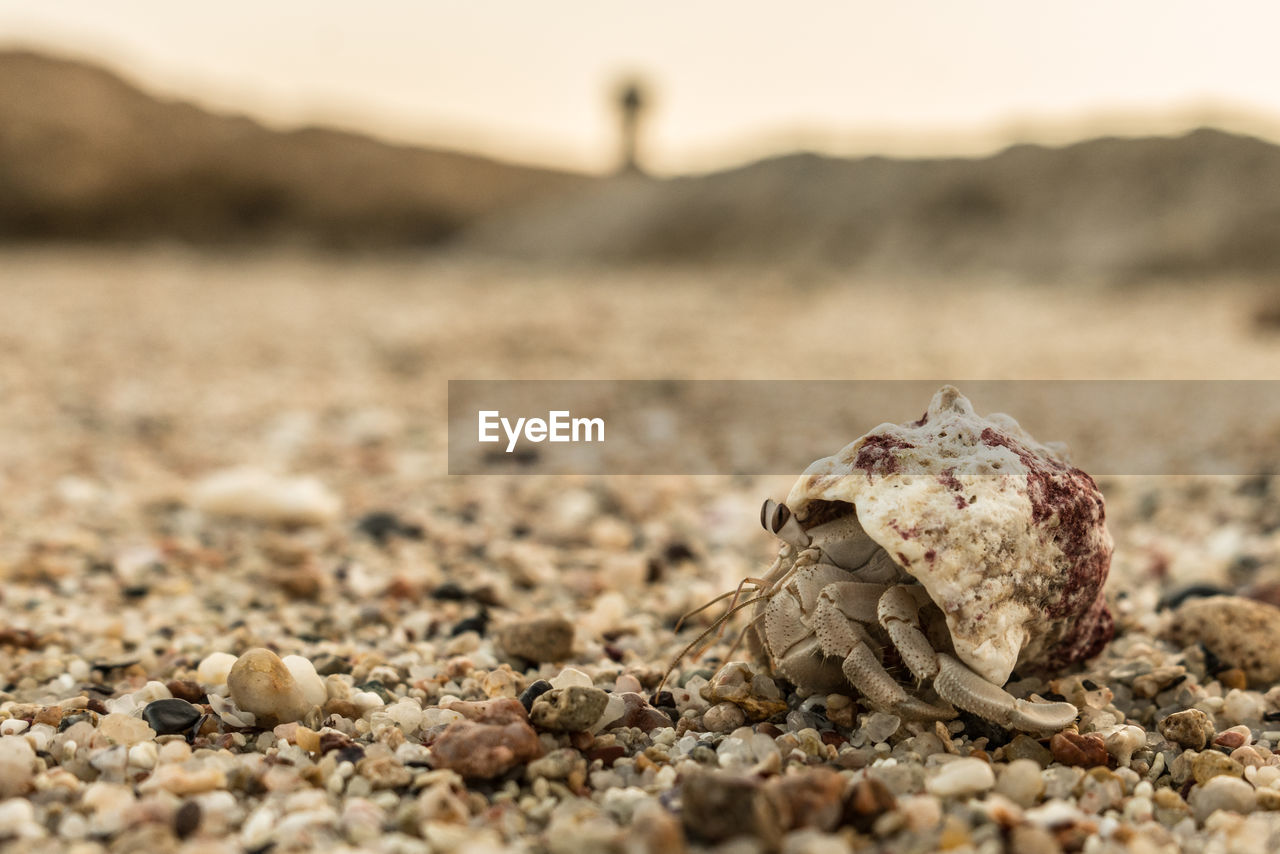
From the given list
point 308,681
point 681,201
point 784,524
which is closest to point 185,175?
point 681,201

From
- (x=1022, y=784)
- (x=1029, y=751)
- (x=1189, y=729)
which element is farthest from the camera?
(x=1189, y=729)

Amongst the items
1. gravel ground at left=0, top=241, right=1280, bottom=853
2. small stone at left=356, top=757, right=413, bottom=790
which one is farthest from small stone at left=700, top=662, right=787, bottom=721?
small stone at left=356, top=757, right=413, bottom=790

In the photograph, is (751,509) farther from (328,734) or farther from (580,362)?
(580,362)

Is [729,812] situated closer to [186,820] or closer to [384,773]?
[384,773]

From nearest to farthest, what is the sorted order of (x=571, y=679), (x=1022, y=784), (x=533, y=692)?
(x=1022, y=784) → (x=533, y=692) → (x=571, y=679)

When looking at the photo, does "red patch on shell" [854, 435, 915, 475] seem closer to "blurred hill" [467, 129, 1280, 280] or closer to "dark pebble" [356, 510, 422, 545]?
"dark pebble" [356, 510, 422, 545]

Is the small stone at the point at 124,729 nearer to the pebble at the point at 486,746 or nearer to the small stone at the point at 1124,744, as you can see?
the pebble at the point at 486,746
